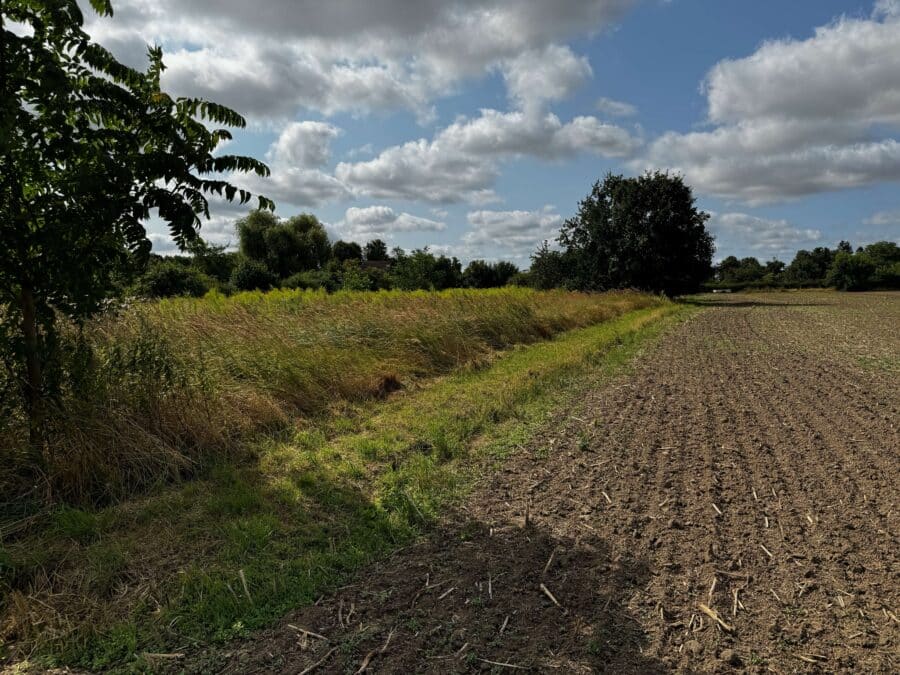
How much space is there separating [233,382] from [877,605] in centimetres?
685

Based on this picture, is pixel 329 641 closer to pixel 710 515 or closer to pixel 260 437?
pixel 710 515

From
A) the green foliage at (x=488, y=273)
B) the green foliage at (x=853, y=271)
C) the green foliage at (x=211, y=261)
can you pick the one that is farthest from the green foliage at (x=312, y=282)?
the green foliage at (x=853, y=271)

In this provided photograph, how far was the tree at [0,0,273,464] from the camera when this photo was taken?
3.96 m

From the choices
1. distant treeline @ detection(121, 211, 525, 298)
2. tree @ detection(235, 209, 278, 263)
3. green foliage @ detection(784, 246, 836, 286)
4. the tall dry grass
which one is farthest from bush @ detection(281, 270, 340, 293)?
green foliage @ detection(784, 246, 836, 286)

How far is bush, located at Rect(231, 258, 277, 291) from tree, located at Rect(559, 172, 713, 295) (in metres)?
21.4

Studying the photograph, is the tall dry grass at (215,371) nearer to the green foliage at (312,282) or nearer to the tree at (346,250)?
the green foliage at (312,282)

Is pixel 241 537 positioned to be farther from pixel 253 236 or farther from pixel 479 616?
pixel 253 236

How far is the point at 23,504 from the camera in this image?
4207 millimetres

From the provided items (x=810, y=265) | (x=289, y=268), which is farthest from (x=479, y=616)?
(x=810, y=265)

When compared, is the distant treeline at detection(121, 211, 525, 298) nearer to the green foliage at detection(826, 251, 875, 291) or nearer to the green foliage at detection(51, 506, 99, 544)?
the green foliage at detection(51, 506, 99, 544)

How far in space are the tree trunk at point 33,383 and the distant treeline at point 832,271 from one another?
39.9m

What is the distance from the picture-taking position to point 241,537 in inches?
157

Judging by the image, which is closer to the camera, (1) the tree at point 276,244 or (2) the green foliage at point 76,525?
(2) the green foliage at point 76,525

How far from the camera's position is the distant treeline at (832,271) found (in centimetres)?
6059
